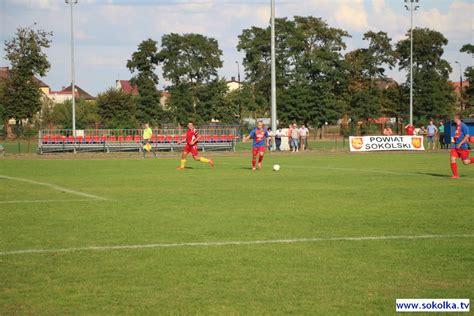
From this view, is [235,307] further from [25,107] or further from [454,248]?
[25,107]

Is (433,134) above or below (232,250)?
above

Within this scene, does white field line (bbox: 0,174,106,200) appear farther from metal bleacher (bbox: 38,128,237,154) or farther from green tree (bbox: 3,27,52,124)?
green tree (bbox: 3,27,52,124)

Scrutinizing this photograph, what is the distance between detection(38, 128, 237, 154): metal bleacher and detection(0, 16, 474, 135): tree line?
31.0m

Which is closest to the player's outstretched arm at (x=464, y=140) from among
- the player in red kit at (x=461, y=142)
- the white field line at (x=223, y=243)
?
the player in red kit at (x=461, y=142)

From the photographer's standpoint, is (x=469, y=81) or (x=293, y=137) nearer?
(x=293, y=137)

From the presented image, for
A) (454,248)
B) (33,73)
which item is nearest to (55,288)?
(454,248)

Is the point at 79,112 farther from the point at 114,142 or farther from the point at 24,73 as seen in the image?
the point at 114,142

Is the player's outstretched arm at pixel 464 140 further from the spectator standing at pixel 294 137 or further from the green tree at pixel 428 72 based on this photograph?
the green tree at pixel 428 72

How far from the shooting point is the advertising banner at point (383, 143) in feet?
152

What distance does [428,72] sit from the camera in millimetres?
85500

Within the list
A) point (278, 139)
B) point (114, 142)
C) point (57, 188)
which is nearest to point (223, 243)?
point (57, 188)

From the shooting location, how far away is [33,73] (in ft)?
232

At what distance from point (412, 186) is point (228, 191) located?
5.05 meters

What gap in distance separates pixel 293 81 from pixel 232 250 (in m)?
75.5
